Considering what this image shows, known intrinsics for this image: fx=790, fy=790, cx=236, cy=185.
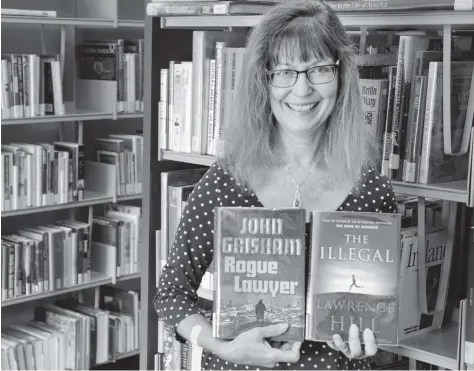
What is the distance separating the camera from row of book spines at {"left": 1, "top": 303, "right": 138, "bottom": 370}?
3947 millimetres

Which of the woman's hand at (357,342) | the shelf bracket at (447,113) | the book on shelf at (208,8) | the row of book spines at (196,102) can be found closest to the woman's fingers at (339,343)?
the woman's hand at (357,342)

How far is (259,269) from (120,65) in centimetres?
286

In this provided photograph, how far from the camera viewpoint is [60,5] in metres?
4.32

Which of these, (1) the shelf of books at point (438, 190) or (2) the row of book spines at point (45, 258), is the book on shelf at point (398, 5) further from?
(2) the row of book spines at point (45, 258)

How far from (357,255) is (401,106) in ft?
1.68

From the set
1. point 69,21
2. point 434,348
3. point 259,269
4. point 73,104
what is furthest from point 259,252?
point 73,104

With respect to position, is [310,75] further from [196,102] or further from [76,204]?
[76,204]

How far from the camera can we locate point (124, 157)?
4293 millimetres

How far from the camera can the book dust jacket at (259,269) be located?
1544 millimetres

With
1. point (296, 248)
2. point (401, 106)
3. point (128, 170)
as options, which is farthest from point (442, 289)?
point (128, 170)

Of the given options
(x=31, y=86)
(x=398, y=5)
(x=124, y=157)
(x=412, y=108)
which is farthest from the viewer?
(x=124, y=157)

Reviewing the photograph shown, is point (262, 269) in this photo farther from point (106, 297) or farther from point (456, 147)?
point (106, 297)

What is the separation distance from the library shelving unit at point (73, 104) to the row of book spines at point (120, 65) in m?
0.06

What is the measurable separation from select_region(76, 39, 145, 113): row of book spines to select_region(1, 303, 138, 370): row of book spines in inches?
44.5
